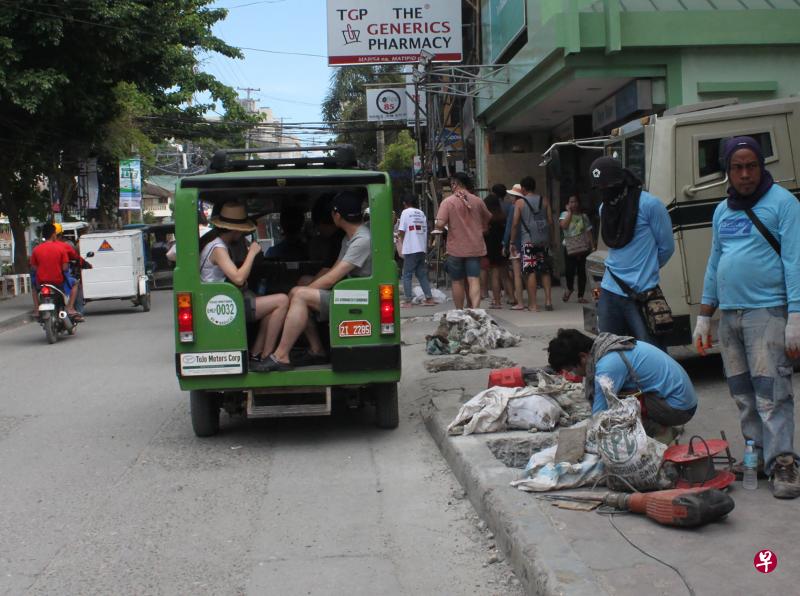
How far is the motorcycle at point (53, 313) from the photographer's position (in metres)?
15.3

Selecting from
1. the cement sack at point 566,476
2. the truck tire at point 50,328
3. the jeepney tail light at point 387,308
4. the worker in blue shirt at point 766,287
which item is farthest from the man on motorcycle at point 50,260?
the worker in blue shirt at point 766,287

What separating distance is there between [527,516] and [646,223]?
2662 millimetres

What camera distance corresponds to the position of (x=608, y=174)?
255 inches

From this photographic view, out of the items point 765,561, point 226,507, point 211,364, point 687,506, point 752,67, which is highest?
point 752,67

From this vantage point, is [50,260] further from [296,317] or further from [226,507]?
[226,507]

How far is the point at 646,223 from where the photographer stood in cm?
666

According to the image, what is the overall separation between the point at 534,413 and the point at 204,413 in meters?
2.66

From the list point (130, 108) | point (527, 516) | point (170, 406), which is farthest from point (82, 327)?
point (527, 516)

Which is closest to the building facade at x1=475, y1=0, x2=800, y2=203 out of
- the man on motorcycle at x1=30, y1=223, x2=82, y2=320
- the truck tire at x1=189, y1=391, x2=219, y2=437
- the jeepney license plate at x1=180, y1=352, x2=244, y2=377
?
the truck tire at x1=189, y1=391, x2=219, y2=437

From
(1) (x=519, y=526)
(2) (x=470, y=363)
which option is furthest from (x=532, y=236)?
(1) (x=519, y=526)

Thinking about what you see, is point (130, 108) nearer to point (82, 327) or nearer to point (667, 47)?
point (82, 327)

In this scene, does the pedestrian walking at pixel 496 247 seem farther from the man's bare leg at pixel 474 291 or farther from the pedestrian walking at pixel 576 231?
the man's bare leg at pixel 474 291

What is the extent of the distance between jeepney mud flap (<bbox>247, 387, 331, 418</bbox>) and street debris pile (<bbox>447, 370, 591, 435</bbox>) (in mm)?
1083

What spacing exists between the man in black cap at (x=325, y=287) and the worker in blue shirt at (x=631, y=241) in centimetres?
188
